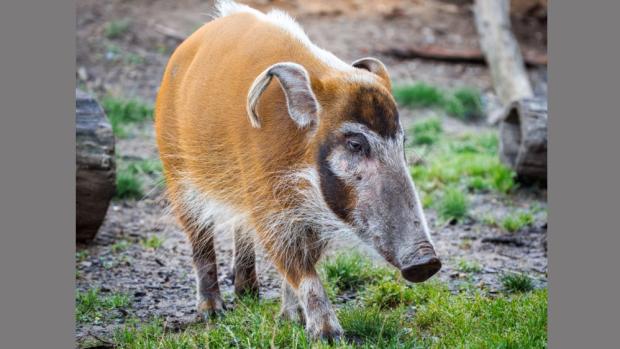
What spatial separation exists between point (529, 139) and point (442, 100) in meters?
2.38

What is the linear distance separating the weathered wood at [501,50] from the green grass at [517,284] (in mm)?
4081

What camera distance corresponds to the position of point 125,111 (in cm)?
723

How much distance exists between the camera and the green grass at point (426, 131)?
7.73 meters

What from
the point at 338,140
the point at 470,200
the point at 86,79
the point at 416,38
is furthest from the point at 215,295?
the point at 416,38

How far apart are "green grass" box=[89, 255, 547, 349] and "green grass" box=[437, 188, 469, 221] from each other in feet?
5.16

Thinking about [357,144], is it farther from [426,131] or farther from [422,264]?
[426,131]

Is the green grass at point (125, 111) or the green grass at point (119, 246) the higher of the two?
the green grass at point (119, 246)

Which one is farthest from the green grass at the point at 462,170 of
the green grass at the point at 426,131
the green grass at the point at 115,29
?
the green grass at the point at 115,29

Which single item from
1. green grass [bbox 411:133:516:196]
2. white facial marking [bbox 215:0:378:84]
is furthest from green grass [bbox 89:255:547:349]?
green grass [bbox 411:133:516:196]

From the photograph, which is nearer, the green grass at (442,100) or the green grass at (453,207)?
the green grass at (453,207)

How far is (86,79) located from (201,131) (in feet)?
12.5

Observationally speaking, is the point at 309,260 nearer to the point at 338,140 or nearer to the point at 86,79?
the point at 338,140

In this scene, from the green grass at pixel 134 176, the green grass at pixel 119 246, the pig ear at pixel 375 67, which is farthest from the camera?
the green grass at pixel 134 176

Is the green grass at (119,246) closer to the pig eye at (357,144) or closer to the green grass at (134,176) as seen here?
the green grass at (134,176)
